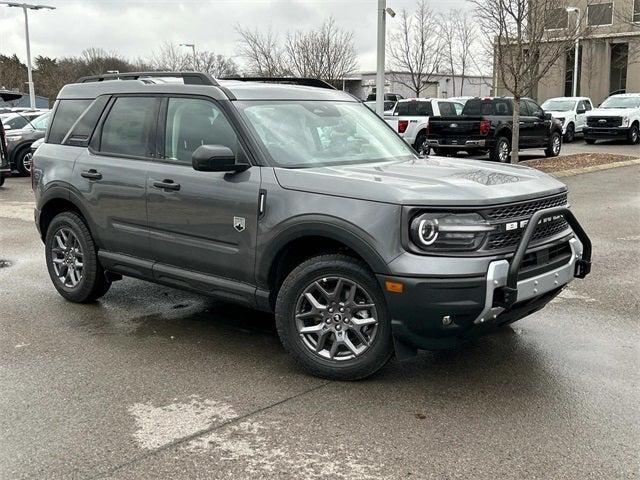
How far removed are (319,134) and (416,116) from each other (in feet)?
52.7

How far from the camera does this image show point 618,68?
168 feet

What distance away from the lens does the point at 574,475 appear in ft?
10.6

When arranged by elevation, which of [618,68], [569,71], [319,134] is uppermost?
[618,68]

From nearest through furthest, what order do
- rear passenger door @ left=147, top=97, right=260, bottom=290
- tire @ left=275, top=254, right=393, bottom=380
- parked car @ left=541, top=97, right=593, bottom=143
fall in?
tire @ left=275, top=254, right=393, bottom=380 → rear passenger door @ left=147, top=97, right=260, bottom=290 → parked car @ left=541, top=97, right=593, bottom=143

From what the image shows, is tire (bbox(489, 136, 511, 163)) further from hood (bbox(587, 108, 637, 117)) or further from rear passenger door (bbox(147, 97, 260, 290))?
rear passenger door (bbox(147, 97, 260, 290))

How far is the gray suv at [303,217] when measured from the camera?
3.91m

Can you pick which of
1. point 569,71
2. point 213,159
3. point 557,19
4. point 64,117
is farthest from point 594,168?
point 569,71

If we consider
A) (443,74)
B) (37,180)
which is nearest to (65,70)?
(443,74)

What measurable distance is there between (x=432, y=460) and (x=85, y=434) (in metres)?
1.80

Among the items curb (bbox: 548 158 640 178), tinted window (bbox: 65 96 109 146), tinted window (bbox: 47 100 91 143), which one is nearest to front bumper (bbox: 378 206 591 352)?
tinted window (bbox: 65 96 109 146)

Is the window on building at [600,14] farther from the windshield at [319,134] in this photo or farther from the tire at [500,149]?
the windshield at [319,134]

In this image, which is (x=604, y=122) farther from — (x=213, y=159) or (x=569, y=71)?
(x=569, y=71)

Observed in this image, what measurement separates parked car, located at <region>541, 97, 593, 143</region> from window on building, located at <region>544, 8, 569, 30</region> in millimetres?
8448

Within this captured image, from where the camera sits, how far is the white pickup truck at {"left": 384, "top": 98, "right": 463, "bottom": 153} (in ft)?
64.2
